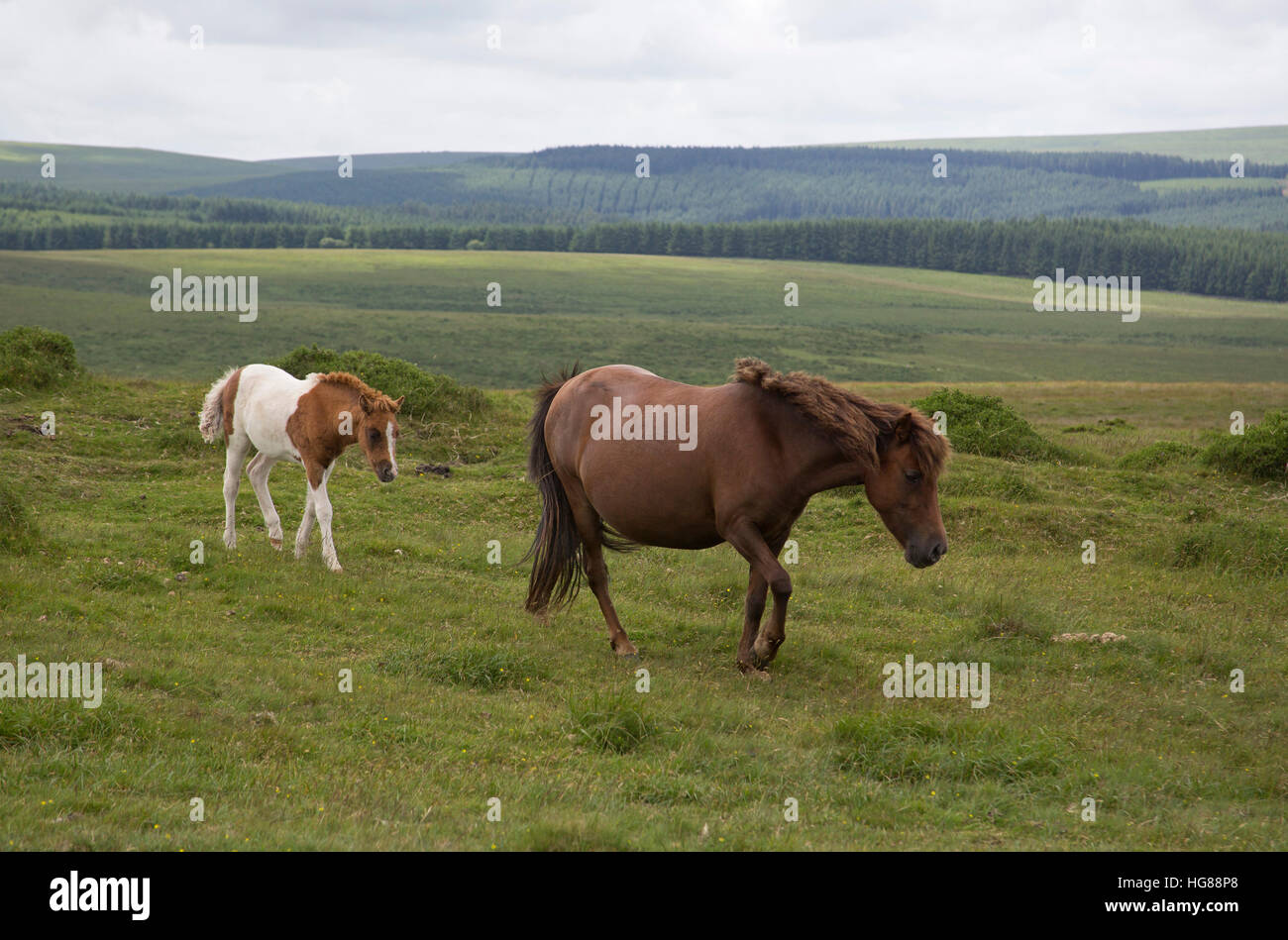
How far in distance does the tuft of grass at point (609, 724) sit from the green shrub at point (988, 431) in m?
14.4

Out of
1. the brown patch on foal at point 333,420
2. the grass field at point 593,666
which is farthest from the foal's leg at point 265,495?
the brown patch on foal at point 333,420

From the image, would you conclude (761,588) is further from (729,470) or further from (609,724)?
(609,724)

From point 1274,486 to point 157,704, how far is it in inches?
719

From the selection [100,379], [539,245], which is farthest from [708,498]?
[539,245]

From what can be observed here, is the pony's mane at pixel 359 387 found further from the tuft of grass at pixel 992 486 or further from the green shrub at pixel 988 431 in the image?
the green shrub at pixel 988 431

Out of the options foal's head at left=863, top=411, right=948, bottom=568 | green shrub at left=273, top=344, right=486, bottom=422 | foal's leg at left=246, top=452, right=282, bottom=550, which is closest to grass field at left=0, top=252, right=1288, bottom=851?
foal's leg at left=246, top=452, right=282, bottom=550

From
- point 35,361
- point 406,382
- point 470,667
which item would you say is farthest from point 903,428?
point 35,361

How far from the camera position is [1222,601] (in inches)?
492

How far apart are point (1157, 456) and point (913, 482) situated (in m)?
14.3

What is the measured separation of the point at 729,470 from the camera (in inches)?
368

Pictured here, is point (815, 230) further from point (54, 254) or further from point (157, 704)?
point (157, 704)

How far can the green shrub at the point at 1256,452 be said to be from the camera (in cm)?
1934

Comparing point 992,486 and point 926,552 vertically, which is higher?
point 926,552

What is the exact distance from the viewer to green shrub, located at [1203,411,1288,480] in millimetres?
19344
